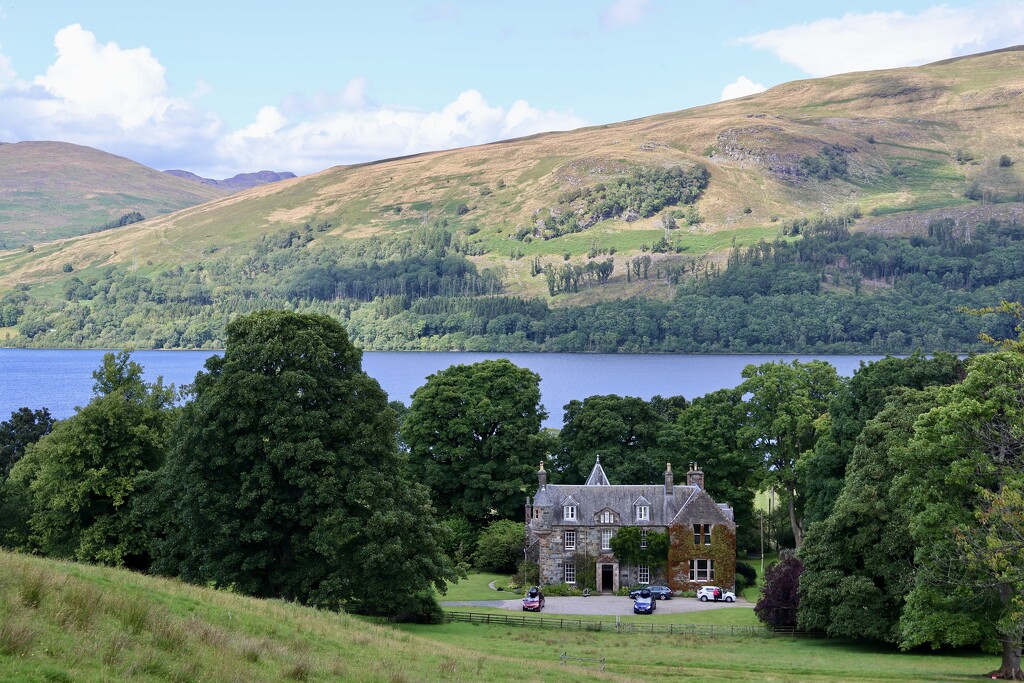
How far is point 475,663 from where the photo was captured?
24719 mm

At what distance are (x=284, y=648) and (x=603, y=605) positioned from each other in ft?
120

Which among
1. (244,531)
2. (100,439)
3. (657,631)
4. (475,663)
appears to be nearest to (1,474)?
(100,439)

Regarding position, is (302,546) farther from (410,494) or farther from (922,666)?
(922,666)

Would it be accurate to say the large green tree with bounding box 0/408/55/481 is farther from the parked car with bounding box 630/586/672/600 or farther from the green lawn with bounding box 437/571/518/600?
the parked car with bounding box 630/586/672/600

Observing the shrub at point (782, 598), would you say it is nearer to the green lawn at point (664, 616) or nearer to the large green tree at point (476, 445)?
the green lawn at point (664, 616)

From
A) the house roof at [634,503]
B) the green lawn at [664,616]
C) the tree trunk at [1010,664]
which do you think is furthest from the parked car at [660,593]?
the tree trunk at [1010,664]

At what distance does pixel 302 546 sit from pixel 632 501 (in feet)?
87.2

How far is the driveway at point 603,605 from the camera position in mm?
52594

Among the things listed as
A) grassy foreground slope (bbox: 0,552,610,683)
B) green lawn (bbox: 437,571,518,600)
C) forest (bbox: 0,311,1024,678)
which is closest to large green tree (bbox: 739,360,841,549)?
forest (bbox: 0,311,1024,678)

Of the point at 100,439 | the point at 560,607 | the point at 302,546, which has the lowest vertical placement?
the point at 560,607

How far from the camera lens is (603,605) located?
5494 cm

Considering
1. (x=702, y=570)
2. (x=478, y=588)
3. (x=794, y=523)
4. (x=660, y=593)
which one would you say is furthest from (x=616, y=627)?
(x=794, y=523)

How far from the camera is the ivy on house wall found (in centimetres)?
5944

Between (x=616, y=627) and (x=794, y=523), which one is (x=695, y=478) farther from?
(x=616, y=627)
